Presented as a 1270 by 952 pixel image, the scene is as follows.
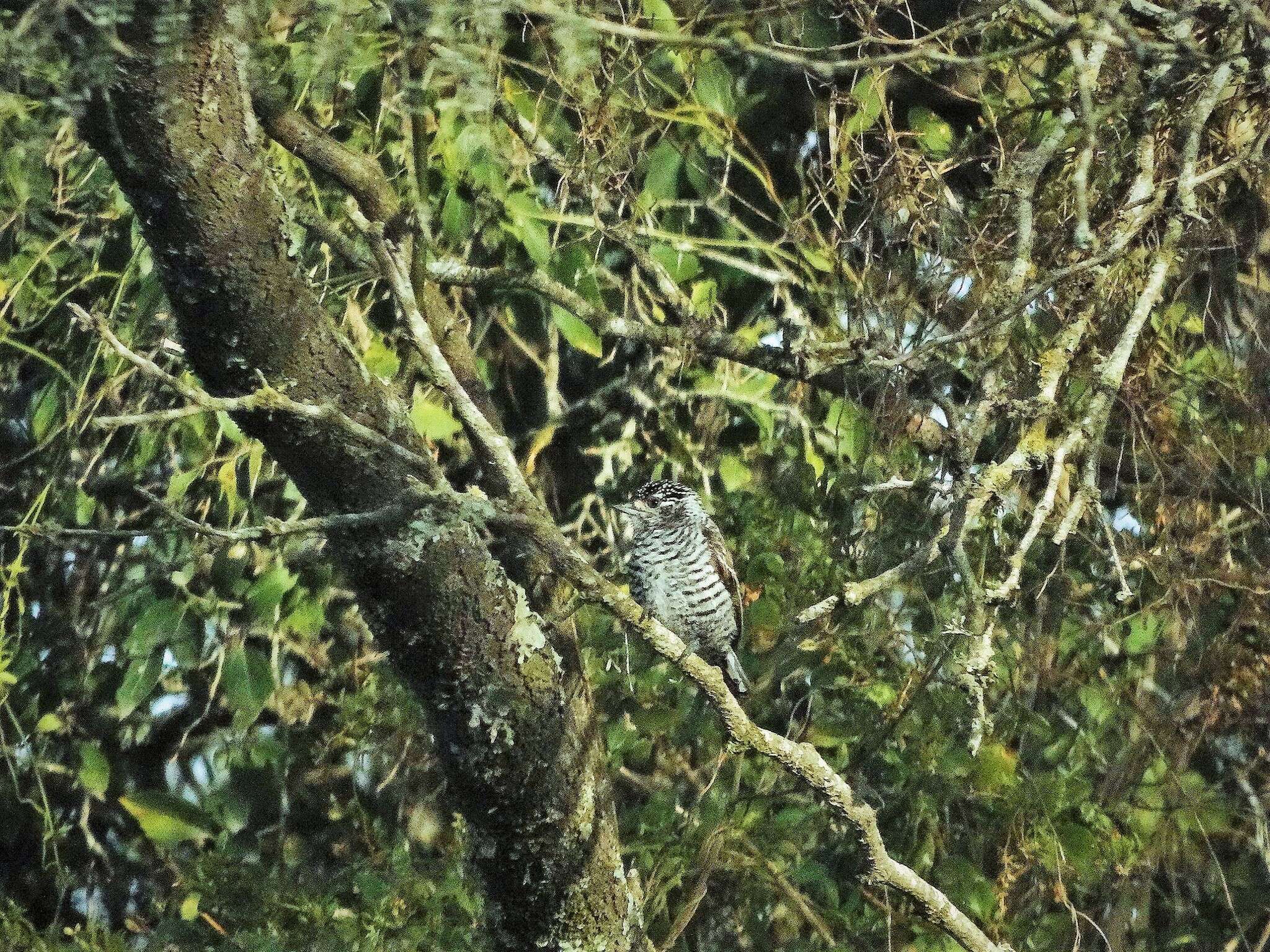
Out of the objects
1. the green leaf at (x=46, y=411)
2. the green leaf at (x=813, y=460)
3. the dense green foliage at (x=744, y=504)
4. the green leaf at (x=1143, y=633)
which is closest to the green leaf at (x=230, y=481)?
the dense green foliage at (x=744, y=504)

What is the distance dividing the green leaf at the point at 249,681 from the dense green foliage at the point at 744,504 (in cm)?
1

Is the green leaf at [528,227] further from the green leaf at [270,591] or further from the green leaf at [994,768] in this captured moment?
the green leaf at [994,768]

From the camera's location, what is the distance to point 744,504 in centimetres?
404

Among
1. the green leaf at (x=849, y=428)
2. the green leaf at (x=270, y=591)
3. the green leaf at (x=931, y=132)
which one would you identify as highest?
the green leaf at (x=931, y=132)

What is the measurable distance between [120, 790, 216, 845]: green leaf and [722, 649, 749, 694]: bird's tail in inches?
52.0

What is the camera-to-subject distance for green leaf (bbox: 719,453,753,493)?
166 inches

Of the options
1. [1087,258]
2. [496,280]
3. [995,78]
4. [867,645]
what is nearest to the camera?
[1087,258]

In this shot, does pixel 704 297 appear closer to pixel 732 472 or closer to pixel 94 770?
pixel 732 472

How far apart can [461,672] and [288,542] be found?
1.37 m

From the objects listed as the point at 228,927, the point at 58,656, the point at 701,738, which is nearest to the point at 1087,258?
the point at 701,738

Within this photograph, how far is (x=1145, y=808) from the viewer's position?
388cm

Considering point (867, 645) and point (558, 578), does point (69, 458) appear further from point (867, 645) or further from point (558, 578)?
point (867, 645)

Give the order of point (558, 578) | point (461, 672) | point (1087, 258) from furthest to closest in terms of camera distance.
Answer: point (558, 578), point (1087, 258), point (461, 672)

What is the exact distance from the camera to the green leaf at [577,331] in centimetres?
354
